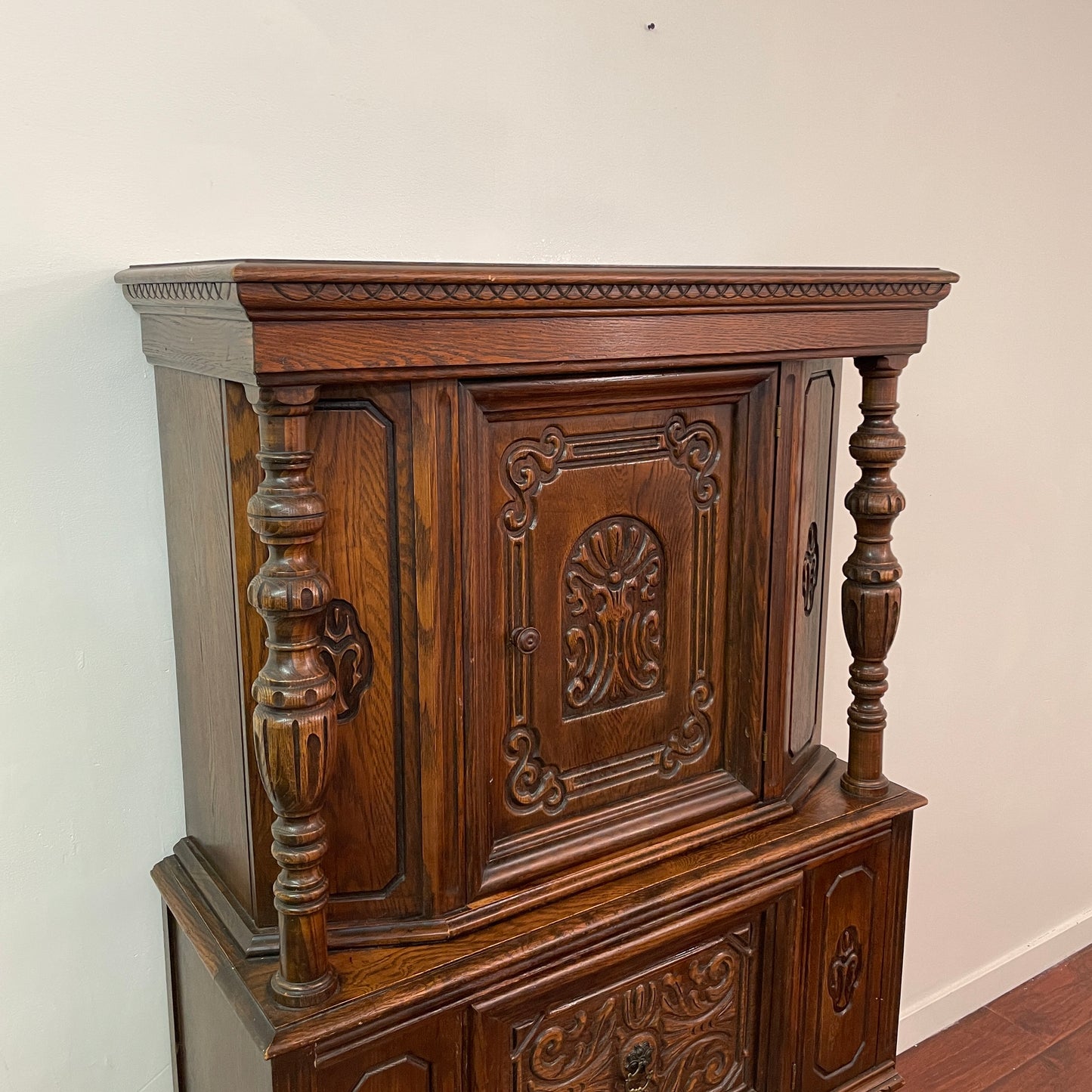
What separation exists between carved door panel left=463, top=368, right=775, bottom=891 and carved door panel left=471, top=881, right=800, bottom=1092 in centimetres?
15

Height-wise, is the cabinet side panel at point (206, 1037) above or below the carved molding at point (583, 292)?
below

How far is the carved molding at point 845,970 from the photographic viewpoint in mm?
1754

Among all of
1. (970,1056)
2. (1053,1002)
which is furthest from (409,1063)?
(1053,1002)

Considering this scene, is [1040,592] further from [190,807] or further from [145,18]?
[145,18]

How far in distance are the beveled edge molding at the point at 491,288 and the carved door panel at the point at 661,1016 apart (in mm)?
855

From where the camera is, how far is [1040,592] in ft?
9.16

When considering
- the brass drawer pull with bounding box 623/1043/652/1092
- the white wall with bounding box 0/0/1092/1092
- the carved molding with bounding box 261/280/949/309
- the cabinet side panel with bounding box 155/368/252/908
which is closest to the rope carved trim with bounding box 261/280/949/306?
the carved molding with bounding box 261/280/949/309

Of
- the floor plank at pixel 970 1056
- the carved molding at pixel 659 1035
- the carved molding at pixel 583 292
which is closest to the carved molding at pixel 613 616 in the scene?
the carved molding at pixel 583 292

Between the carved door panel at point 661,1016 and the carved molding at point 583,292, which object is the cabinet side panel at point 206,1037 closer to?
the carved door panel at point 661,1016

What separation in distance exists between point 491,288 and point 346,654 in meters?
0.46

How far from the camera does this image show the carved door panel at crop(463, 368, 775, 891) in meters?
1.34

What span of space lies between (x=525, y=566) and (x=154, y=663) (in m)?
0.61

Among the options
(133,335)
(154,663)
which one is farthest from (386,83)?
(154,663)

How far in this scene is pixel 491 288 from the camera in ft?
3.81
